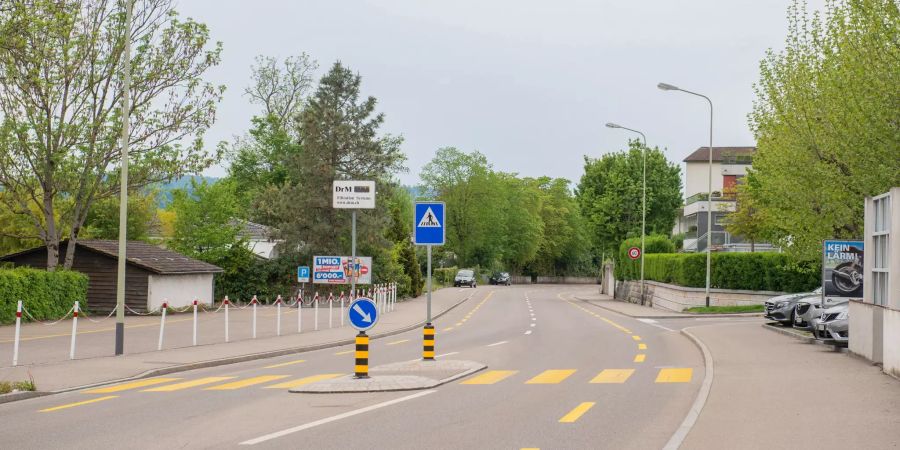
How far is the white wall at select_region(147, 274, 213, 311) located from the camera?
4353 cm

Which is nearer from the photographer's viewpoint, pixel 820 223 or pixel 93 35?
pixel 820 223

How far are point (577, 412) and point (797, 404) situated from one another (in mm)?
2946

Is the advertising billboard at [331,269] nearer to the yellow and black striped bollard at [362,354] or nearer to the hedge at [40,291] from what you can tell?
the hedge at [40,291]

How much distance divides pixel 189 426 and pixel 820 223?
22.4 metres

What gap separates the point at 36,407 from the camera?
1333 centimetres

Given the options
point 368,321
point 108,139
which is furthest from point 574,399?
point 108,139

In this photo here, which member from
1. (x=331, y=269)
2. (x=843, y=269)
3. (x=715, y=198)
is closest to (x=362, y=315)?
(x=843, y=269)

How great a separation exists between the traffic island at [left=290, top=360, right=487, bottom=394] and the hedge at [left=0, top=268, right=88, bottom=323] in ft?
65.7

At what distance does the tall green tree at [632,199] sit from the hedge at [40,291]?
39.2m

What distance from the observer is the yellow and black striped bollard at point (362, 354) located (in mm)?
A: 15367

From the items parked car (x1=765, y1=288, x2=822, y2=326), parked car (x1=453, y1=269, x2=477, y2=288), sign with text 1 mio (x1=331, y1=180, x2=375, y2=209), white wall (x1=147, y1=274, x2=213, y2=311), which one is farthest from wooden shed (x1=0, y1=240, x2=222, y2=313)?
parked car (x1=453, y1=269, x2=477, y2=288)

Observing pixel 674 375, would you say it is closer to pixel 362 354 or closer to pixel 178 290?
pixel 362 354

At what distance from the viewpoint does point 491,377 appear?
55.8 ft

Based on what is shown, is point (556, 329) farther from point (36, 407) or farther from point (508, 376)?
point (36, 407)
